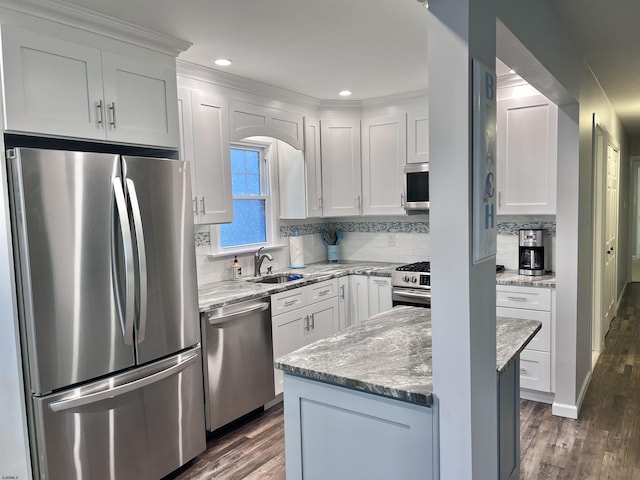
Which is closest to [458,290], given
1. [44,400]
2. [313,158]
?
[44,400]

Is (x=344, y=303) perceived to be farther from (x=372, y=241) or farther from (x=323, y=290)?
(x=372, y=241)

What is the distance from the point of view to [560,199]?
3139mm

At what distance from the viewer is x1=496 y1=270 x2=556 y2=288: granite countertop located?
3422mm

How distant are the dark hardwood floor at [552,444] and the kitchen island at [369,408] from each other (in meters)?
0.83

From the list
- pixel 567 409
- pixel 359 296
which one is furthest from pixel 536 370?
pixel 359 296

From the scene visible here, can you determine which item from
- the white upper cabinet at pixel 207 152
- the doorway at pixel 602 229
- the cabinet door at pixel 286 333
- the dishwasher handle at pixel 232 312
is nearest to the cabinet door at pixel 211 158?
the white upper cabinet at pixel 207 152

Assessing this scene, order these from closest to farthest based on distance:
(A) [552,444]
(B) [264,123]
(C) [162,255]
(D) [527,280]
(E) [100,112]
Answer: (E) [100,112] < (C) [162,255] < (A) [552,444] < (D) [527,280] < (B) [264,123]

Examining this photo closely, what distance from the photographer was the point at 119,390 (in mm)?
2279

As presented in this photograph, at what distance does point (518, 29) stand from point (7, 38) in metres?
2.06

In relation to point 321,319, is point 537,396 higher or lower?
lower

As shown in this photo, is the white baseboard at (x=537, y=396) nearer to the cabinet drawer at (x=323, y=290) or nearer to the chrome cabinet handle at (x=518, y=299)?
the chrome cabinet handle at (x=518, y=299)

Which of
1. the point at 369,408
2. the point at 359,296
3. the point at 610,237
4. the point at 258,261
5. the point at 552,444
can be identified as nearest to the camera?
the point at 369,408

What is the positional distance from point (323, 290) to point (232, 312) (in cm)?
111

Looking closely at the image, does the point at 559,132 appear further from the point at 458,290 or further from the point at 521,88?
the point at 458,290
